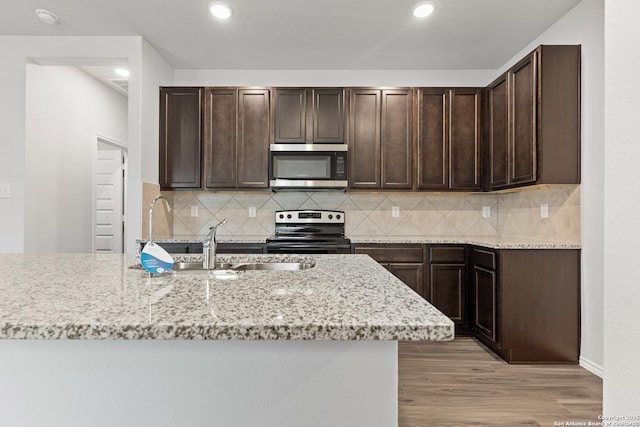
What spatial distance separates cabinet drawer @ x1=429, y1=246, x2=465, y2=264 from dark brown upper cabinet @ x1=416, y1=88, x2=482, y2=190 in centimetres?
65

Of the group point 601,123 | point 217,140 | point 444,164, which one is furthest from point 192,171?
point 601,123

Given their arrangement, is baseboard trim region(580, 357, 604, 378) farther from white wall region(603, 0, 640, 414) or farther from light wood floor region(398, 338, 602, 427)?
white wall region(603, 0, 640, 414)

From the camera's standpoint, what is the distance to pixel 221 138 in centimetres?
366

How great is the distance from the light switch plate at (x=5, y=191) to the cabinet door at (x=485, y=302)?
4243 millimetres

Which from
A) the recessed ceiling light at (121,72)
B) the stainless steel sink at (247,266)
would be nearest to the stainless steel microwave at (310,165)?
the stainless steel sink at (247,266)

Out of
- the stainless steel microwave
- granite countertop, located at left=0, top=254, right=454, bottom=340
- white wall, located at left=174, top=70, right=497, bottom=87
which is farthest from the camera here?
white wall, located at left=174, top=70, right=497, bottom=87

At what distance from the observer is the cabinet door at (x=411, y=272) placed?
3365 millimetres

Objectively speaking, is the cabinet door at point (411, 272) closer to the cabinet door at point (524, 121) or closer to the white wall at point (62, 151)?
the cabinet door at point (524, 121)

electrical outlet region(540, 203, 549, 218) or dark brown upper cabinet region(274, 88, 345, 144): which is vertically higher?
dark brown upper cabinet region(274, 88, 345, 144)

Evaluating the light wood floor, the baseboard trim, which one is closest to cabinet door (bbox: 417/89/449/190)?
the light wood floor

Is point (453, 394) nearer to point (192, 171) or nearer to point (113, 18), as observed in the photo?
point (192, 171)

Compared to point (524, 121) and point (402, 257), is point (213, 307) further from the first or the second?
point (524, 121)

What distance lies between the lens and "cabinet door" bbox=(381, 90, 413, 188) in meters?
3.65

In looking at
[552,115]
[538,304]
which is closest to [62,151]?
[552,115]
